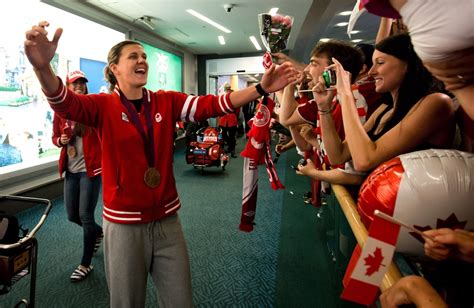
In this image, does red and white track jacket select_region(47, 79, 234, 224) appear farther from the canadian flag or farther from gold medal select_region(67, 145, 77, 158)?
gold medal select_region(67, 145, 77, 158)

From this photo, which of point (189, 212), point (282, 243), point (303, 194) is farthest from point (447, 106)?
point (303, 194)

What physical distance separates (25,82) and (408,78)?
190 inches

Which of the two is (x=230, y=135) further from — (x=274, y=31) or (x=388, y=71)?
(x=388, y=71)

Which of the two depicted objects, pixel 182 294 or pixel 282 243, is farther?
pixel 282 243

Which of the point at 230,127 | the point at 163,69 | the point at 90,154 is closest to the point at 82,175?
the point at 90,154

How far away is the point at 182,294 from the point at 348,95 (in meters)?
1.26

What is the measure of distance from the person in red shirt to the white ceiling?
4367 mm

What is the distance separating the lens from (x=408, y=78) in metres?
1.17

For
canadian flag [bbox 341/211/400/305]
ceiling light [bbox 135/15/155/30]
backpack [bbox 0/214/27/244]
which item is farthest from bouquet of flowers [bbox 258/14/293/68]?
ceiling light [bbox 135/15/155/30]

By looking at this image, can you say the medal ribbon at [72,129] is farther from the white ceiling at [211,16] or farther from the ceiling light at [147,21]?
the ceiling light at [147,21]

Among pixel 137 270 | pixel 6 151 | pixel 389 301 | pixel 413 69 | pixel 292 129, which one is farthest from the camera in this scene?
pixel 6 151

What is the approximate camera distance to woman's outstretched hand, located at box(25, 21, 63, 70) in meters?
1.16

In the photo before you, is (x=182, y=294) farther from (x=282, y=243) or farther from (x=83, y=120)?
(x=282, y=243)

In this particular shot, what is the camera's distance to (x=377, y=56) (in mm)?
1214
